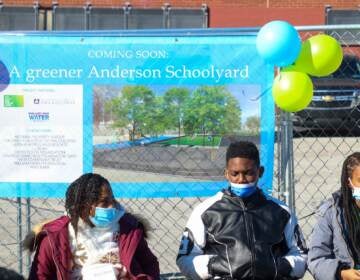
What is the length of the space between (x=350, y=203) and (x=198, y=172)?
1.08m

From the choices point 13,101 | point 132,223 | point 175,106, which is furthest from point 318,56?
point 13,101

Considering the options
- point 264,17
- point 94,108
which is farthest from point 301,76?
point 264,17

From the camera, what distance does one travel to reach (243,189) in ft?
11.4

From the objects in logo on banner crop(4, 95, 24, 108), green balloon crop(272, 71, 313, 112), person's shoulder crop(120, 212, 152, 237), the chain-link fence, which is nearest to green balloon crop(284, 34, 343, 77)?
green balloon crop(272, 71, 313, 112)

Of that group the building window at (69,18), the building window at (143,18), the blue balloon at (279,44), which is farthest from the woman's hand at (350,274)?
the building window at (69,18)

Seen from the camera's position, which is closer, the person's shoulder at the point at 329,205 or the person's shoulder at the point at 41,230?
the person's shoulder at the point at 41,230

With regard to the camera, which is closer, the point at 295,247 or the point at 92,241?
the point at 92,241

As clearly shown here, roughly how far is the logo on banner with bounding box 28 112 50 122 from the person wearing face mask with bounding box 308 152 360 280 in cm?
182

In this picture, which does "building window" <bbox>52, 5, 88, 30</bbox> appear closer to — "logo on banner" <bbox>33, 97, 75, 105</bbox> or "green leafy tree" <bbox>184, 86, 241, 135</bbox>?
"logo on banner" <bbox>33, 97, 75, 105</bbox>

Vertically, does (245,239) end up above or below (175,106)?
below

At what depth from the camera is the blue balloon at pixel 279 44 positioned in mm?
3508

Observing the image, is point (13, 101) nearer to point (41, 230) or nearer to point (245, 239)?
point (41, 230)

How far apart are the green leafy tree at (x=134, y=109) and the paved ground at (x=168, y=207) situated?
0.31 metres

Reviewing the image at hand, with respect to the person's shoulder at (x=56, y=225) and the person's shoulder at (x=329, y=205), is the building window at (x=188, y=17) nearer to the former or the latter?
the person's shoulder at (x=329, y=205)
